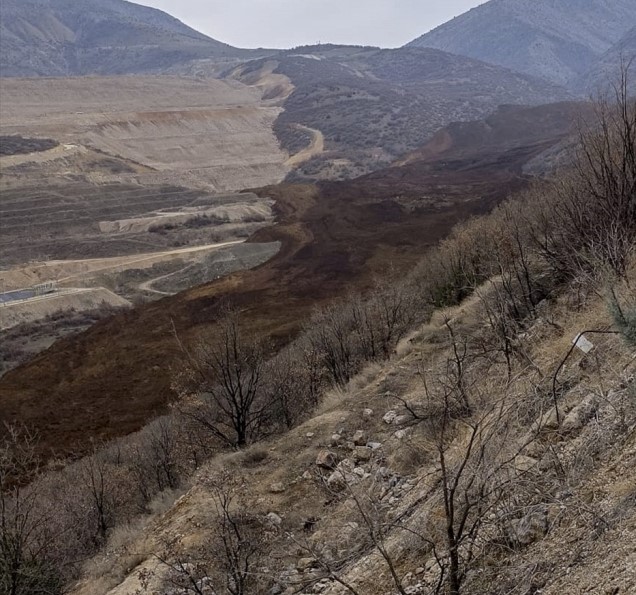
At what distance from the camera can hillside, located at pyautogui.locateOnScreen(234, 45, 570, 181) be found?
338 ft

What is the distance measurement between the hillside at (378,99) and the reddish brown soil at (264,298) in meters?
30.3

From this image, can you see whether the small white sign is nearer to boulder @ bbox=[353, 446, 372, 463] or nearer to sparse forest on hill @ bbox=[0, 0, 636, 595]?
sparse forest on hill @ bbox=[0, 0, 636, 595]

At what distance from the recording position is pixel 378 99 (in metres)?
128

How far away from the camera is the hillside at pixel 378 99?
103 meters

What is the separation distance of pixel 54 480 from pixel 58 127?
9547 cm

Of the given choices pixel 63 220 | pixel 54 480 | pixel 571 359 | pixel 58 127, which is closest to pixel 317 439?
pixel 571 359

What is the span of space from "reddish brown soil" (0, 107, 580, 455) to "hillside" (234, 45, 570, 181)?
3026cm

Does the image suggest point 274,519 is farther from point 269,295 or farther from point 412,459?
point 269,295

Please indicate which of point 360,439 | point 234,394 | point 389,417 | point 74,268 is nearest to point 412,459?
point 360,439

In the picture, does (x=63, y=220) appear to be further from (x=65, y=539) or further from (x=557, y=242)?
(x=557, y=242)

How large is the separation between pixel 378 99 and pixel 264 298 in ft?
331

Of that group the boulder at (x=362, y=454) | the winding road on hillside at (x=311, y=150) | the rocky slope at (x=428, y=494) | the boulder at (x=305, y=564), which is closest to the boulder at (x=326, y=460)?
the rocky slope at (x=428, y=494)

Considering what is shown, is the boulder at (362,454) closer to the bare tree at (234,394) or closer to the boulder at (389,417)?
the boulder at (389,417)

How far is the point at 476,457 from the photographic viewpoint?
19.1 feet
